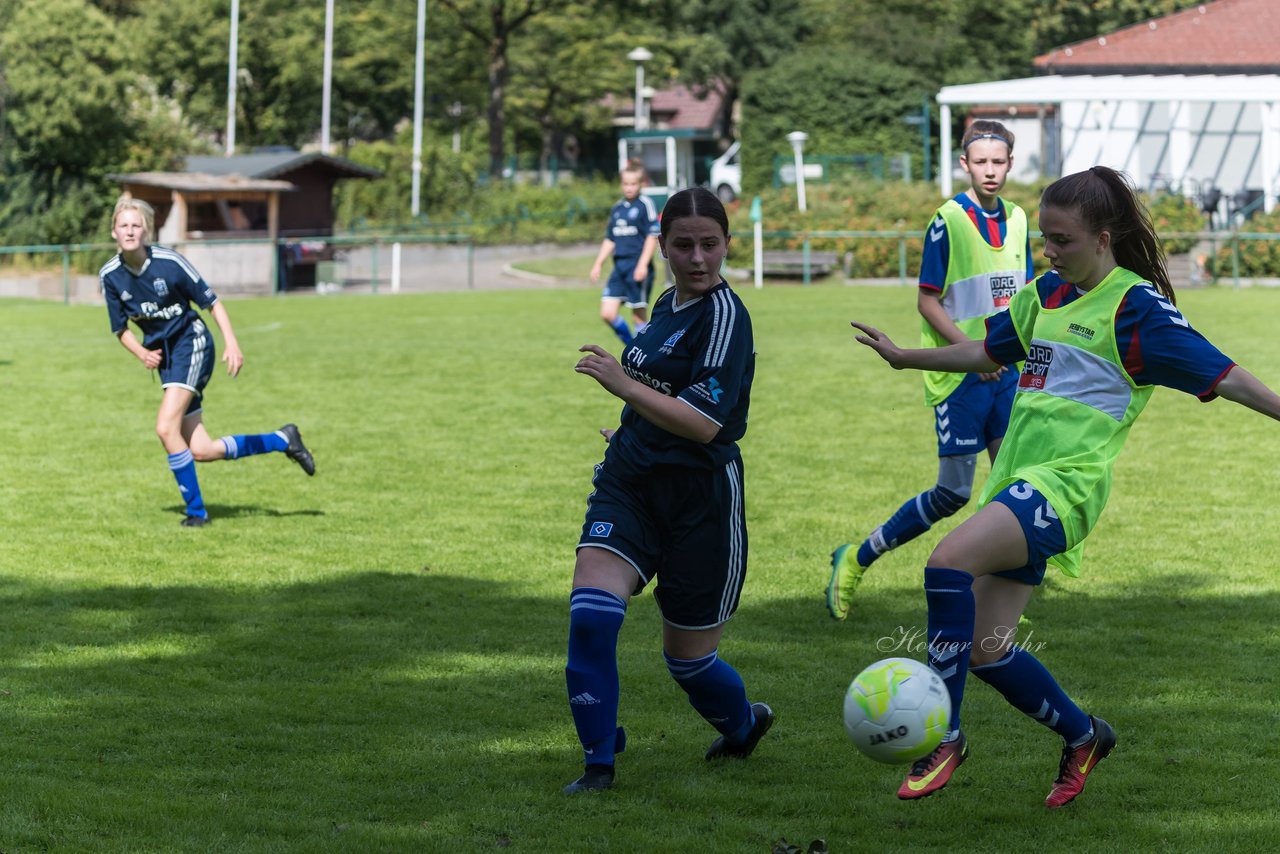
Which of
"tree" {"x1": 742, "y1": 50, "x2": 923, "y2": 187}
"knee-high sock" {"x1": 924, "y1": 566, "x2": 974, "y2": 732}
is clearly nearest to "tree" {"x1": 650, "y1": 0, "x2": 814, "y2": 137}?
"tree" {"x1": 742, "y1": 50, "x2": 923, "y2": 187}

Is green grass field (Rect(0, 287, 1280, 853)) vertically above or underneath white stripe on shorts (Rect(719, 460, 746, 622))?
underneath

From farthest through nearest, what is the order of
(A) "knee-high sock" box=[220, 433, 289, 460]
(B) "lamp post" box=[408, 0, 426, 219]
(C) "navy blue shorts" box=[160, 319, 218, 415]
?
(B) "lamp post" box=[408, 0, 426, 219], (A) "knee-high sock" box=[220, 433, 289, 460], (C) "navy blue shorts" box=[160, 319, 218, 415]

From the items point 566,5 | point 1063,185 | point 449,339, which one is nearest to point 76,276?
point 449,339

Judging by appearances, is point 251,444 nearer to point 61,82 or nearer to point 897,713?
point 897,713

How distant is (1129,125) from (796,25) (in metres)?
24.1

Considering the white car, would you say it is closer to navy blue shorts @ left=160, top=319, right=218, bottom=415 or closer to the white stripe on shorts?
navy blue shorts @ left=160, top=319, right=218, bottom=415

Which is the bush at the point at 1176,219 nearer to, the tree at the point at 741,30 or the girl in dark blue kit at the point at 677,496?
the girl in dark blue kit at the point at 677,496

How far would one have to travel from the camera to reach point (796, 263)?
3164 cm

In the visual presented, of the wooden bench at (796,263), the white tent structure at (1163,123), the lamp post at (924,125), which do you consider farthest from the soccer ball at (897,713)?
the lamp post at (924,125)

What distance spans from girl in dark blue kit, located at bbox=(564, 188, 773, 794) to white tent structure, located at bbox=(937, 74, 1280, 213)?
1213 inches

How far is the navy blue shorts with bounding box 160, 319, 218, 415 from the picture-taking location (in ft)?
31.5

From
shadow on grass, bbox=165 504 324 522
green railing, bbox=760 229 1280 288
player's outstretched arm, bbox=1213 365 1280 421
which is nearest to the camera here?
player's outstretched arm, bbox=1213 365 1280 421

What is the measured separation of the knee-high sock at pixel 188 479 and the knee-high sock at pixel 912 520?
426 centimetres

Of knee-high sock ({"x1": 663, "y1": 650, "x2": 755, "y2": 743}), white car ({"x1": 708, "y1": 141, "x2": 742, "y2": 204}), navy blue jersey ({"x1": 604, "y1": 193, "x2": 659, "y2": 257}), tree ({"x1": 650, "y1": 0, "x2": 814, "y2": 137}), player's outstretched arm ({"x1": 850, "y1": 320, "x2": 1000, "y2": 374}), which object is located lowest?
knee-high sock ({"x1": 663, "y1": 650, "x2": 755, "y2": 743})
